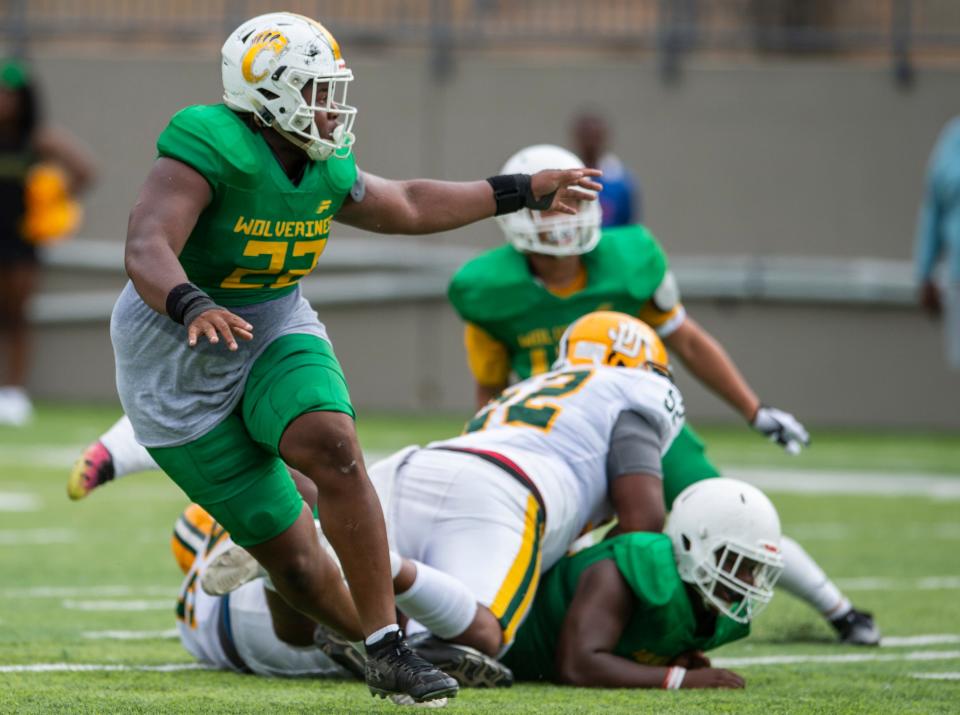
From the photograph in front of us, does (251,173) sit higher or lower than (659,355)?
higher

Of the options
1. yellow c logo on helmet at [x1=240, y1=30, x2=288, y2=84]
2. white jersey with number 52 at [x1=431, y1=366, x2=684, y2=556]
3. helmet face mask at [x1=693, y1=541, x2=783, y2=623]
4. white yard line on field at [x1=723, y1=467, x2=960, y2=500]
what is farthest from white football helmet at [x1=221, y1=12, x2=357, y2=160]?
white yard line on field at [x1=723, y1=467, x2=960, y2=500]

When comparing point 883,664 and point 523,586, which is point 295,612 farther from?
point 883,664

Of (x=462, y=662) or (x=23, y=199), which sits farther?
(x=23, y=199)

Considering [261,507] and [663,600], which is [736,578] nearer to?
[663,600]

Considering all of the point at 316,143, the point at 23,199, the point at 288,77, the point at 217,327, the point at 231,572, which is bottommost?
the point at 23,199

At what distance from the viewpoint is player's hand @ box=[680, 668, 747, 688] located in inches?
171

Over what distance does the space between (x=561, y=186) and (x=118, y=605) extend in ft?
7.59

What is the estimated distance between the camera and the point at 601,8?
13.4 m

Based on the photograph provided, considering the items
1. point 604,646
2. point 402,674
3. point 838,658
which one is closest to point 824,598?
point 838,658

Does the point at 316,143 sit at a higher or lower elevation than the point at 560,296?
higher

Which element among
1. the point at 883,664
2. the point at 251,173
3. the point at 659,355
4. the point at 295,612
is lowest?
the point at 883,664

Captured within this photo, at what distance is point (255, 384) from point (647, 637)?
4.14 ft

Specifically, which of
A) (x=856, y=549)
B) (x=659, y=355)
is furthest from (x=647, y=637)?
(x=856, y=549)

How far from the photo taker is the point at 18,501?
27.3ft
